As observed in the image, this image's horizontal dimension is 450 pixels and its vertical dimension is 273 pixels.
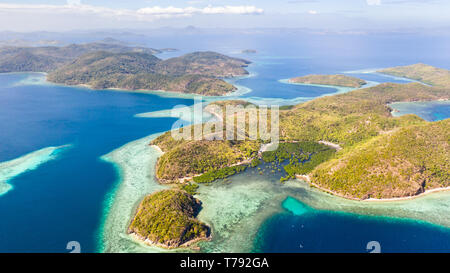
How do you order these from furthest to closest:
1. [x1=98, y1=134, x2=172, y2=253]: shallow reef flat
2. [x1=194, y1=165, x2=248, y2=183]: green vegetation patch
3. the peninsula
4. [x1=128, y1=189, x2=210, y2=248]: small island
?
1. [x1=194, y1=165, x2=248, y2=183]: green vegetation patch
2. the peninsula
3. [x1=98, y1=134, x2=172, y2=253]: shallow reef flat
4. [x1=128, y1=189, x2=210, y2=248]: small island

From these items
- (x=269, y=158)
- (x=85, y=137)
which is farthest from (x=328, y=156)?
(x=85, y=137)

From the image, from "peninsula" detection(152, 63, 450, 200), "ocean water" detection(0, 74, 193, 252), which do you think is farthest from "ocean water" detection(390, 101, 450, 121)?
"ocean water" detection(0, 74, 193, 252)

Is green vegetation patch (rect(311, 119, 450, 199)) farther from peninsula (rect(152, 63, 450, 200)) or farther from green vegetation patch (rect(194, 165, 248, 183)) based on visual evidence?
green vegetation patch (rect(194, 165, 248, 183))

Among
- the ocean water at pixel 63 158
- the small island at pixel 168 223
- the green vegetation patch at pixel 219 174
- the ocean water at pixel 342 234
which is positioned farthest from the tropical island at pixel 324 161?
the ocean water at pixel 63 158

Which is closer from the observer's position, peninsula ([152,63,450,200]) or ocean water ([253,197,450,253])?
ocean water ([253,197,450,253])

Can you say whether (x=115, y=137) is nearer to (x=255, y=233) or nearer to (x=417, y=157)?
(x=255, y=233)

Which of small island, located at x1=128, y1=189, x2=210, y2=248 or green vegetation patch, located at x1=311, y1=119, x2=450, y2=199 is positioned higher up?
→ green vegetation patch, located at x1=311, y1=119, x2=450, y2=199

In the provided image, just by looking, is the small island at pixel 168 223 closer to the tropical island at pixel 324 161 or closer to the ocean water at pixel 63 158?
the tropical island at pixel 324 161

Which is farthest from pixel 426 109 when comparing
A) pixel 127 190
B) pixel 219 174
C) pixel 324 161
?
pixel 127 190
